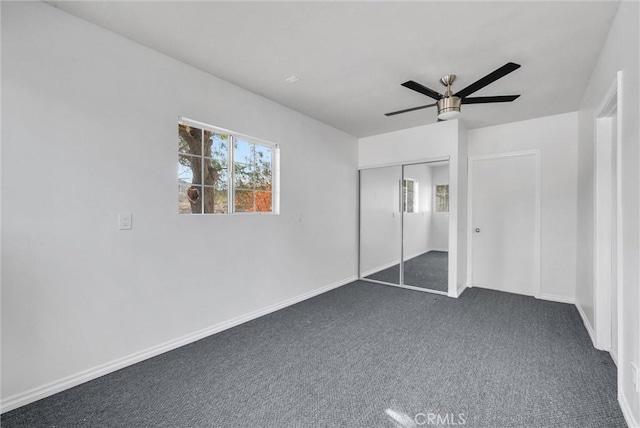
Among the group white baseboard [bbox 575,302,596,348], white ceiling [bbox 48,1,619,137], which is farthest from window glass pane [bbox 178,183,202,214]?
white baseboard [bbox 575,302,596,348]

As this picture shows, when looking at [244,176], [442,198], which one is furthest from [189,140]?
[442,198]

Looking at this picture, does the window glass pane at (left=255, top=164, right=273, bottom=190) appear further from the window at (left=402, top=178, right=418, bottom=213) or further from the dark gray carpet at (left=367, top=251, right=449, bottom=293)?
the dark gray carpet at (left=367, top=251, right=449, bottom=293)

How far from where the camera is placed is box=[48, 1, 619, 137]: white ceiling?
1788 millimetres

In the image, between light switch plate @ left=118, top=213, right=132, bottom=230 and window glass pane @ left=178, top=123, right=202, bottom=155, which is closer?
light switch plate @ left=118, top=213, right=132, bottom=230

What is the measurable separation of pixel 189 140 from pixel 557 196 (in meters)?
4.52

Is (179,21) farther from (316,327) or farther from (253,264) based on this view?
(316,327)

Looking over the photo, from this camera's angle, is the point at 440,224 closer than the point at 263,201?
No

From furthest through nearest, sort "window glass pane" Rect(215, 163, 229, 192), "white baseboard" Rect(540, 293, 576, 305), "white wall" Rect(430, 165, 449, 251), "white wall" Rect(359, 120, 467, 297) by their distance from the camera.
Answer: "white wall" Rect(430, 165, 449, 251), "white wall" Rect(359, 120, 467, 297), "white baseboard" Rect(540, 293, 576, 305), "window glass pane" Rect(215, 163, 229, 192)

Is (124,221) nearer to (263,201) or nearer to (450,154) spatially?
(263,201)

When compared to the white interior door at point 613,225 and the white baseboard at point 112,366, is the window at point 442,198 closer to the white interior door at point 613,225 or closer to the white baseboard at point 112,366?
the white interior door at point 613,225

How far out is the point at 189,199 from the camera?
8.61ft

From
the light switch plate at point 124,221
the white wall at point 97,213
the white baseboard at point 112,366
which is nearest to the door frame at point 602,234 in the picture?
the white baseboard at point 112,366

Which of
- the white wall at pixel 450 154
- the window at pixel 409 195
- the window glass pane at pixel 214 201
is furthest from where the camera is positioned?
the window at pixel 409 195

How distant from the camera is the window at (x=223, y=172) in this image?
2615mm
